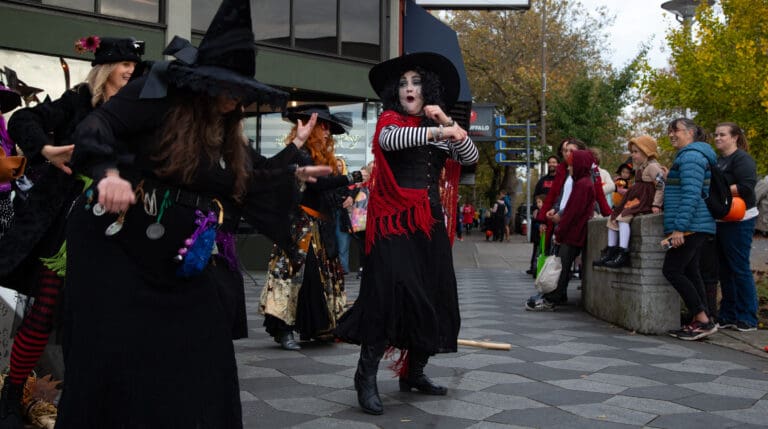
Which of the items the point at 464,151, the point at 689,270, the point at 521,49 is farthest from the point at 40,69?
the point at 521,49

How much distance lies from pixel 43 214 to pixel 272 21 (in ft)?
39.1

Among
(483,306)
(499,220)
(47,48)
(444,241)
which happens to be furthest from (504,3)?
(499,220)

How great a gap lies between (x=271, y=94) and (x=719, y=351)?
520cm

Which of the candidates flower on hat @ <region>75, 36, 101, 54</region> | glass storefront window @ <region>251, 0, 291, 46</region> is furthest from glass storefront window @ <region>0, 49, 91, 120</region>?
flower on hat @ <region>75, 36, 101, 54</region>

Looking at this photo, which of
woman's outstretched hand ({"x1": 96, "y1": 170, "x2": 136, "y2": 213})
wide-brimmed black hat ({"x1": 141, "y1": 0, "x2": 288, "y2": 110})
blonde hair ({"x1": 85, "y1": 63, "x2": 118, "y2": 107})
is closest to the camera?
woman's outstretched hand ({"x1": 96, "y1": 170, "x2": 136, "y2": 213})

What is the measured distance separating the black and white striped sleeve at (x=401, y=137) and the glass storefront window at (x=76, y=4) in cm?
941

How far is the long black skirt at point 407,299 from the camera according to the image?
15.6 feet

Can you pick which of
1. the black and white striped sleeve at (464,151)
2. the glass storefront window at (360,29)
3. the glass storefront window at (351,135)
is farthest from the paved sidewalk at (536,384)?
the glass storefront window at (360,29)

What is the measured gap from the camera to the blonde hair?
4.24 metres

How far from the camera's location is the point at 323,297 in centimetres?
676

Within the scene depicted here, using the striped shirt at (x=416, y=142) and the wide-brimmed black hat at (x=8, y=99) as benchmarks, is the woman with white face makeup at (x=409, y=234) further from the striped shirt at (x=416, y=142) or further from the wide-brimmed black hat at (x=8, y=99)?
the wide-brimmed black hat at (x=8, y=99)

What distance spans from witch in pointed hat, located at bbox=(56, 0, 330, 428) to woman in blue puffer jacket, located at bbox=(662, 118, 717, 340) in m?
5.22

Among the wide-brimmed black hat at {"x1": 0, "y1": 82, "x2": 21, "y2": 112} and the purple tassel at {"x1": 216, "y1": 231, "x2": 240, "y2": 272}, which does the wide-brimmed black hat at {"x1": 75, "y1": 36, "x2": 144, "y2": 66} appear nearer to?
the wide-brimmed black hat at {"x1": 0, "y1": 82, "x2": 21, "y2": 112}

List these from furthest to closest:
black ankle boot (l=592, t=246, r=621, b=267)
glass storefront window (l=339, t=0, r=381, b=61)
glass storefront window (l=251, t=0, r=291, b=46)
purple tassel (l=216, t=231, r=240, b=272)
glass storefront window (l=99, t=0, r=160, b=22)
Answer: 1. glass storefront window (l=339, t=0, r=381, b=61)
2. glass storefront window (l=251, t=0, r=291, b=46)
3. glass storefront window (l=99, t=0, r=160, b=22)
4. black ankle boot (l=592, t=246, r=621, b=267)
5. purple tassel (l=216, t=231, r=240, b=272)
